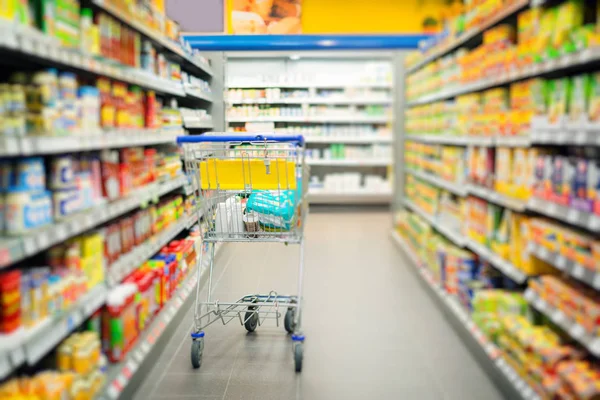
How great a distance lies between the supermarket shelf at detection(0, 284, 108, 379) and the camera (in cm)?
169

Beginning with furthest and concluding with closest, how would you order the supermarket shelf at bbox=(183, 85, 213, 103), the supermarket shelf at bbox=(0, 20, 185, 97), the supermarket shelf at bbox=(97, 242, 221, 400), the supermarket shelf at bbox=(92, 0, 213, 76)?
the supermarket shelf at bbox=(183, 85, 213, 103), the supermarket shelf at bbox=(92, 0, 213, 76), the supermarket shelf at bbox=(97, 242, 221, 400), the supermarket shelf at bbox=(0, 20, 185, 97)

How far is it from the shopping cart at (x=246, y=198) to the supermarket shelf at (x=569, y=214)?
1.19 meters

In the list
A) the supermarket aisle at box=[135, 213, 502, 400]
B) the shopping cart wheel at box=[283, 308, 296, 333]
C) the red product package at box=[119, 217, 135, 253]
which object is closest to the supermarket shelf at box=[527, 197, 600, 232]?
the supermarket aisle at box=[135, 213, 502, 400]

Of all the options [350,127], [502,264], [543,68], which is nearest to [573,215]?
[543,68]

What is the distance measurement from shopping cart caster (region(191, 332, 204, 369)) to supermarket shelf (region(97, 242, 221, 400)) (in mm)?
225

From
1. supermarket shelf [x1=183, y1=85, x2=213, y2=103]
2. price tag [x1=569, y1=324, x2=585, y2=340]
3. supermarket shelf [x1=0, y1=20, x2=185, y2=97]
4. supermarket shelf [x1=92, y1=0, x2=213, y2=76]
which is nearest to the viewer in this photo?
supermarket shelf [x1=0, y1=20, x2=185, y2=97]

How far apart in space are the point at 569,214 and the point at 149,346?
7.10 ft

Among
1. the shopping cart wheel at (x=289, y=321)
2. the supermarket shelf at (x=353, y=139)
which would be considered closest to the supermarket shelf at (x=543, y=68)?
the shopping cart wheel at (x=289, y=321)

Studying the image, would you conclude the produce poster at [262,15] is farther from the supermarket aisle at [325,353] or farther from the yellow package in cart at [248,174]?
the supermarket aisle at [325,353]

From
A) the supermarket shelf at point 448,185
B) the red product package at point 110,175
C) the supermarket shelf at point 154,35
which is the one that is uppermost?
the supermarket shelf at point 154,35

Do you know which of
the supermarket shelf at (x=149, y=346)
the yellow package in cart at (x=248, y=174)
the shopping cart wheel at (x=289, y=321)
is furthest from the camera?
the shopping cart wheel at (x=289, y=321)

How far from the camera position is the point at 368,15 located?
8.04 m

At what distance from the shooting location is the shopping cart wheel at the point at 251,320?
303 cm

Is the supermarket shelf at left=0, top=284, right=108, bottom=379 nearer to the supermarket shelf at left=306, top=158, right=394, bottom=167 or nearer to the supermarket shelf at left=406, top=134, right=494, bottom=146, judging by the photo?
the supermarket shelf at left=406, top=134, right=494, bottom=146
